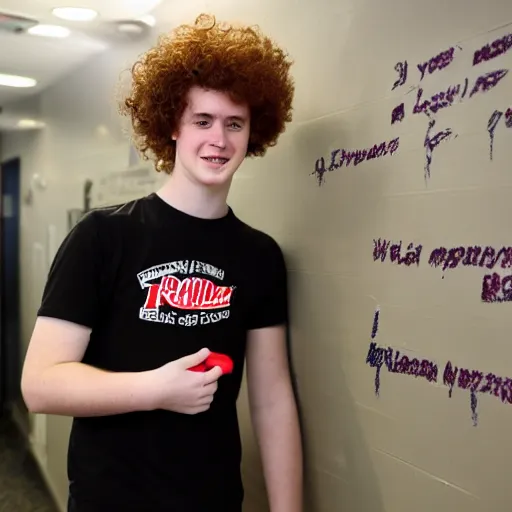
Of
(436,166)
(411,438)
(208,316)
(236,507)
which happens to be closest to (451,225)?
(436,166)

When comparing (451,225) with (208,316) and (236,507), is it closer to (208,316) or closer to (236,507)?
(208,316)

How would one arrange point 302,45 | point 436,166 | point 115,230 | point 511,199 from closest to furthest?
1. point 511,199
2. point 436,166
3. point 115,230
4. point 302,45

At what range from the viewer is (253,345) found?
1122mm

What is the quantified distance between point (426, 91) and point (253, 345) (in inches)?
21.5

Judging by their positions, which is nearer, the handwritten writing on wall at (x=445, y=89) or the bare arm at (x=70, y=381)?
the handwritten writing on wall at (x=445, y=89)

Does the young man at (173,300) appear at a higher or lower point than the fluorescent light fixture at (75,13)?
lower

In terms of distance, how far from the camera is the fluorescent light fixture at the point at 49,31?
6.56 ft

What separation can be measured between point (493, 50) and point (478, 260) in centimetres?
25

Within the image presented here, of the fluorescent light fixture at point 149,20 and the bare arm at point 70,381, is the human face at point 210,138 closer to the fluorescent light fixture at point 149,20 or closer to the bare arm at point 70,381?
the bare arm at point 70,381

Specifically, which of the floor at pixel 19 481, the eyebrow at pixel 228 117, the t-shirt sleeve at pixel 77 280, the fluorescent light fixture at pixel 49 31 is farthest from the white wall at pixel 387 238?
the floor at pixel 19 481

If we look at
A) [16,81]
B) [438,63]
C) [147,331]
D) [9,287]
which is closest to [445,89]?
[438,63]

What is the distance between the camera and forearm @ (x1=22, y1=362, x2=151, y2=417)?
89cm

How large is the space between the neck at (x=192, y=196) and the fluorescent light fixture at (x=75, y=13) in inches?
41.7

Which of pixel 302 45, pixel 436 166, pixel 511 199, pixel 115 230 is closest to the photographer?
pixel 511 199
